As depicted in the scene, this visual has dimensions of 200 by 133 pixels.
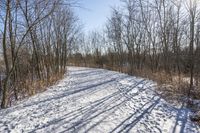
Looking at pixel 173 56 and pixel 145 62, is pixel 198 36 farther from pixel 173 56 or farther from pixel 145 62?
pixel 145 62

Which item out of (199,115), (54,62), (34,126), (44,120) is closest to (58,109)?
(44,120)

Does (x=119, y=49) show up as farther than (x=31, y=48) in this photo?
Yes

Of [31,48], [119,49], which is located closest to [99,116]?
[31,48]

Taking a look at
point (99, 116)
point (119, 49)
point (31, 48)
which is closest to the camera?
point (99, 116)

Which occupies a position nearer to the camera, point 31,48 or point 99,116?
point 99,116

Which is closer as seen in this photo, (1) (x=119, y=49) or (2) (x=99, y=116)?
(2) (x=99, y=116)

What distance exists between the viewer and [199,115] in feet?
21.0

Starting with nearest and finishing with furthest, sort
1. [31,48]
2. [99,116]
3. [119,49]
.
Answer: [99,116]
[31,48]
[119,49]

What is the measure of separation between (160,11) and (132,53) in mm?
7448

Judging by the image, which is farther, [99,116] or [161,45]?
[161,45]

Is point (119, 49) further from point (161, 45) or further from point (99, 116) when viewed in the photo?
point (99, 116)

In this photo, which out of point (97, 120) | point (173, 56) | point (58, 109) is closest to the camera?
point (97, 120)

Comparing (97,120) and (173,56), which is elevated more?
(173,56)

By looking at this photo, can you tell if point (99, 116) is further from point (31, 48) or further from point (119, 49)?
point (119, 49)
